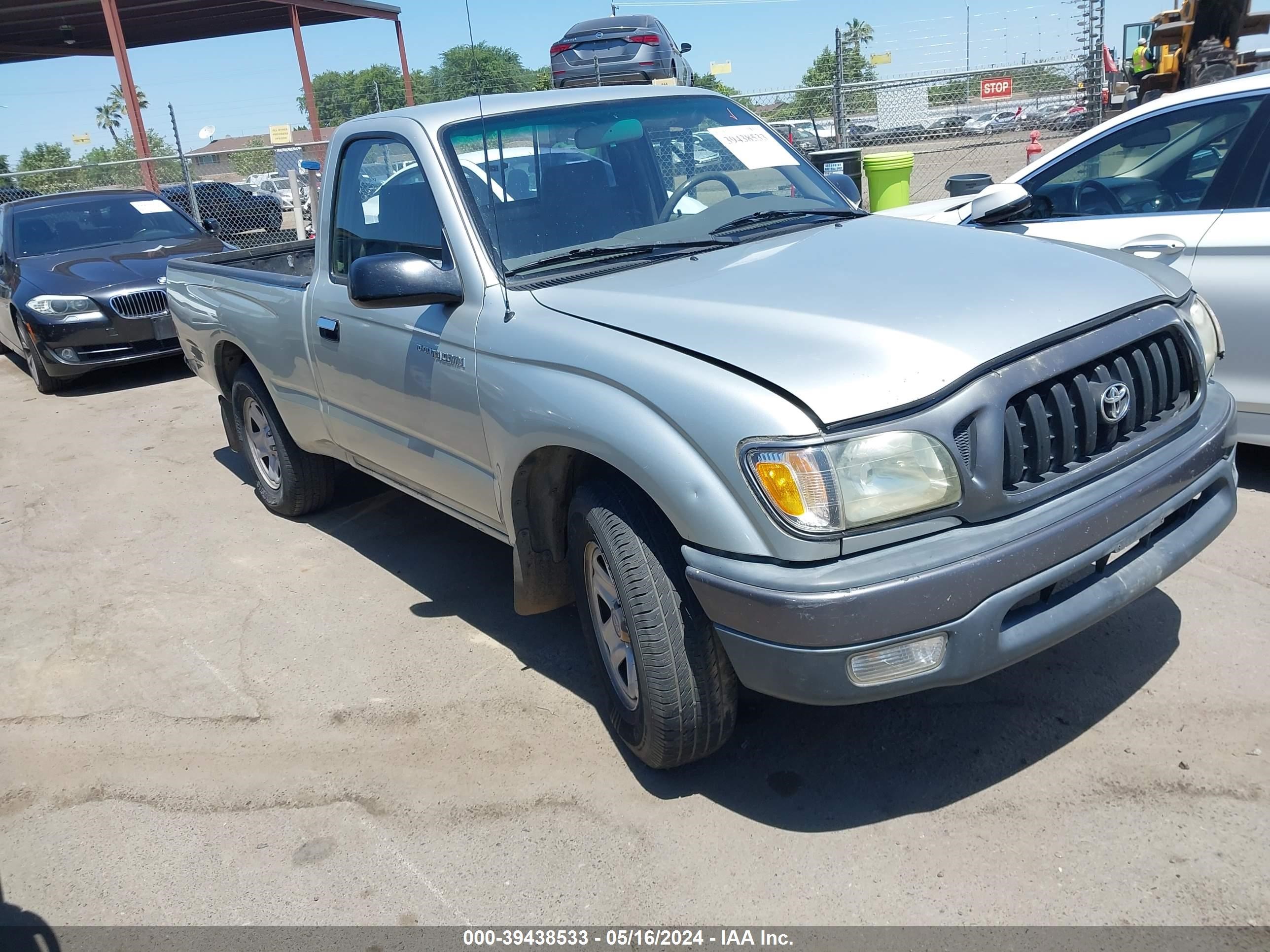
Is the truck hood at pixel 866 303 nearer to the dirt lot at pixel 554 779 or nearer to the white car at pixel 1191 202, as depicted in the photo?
the dirt lot at pixel 554 779

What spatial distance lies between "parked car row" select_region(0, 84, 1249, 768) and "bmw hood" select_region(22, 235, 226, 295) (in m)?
5.68

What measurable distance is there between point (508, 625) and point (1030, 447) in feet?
7.55

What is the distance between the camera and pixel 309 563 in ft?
16.8

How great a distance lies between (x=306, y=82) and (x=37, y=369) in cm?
1831

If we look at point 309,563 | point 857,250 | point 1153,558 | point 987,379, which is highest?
point 857,250

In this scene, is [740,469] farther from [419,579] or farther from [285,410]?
[285,410]

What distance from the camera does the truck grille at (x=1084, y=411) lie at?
2.60 metres

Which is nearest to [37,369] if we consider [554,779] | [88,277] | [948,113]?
→ [88,277]

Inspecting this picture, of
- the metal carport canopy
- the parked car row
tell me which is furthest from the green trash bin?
the metal carport canopy

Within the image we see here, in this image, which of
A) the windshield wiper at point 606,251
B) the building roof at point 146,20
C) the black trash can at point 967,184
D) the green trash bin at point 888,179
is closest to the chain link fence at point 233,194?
the building roof at point 146,20

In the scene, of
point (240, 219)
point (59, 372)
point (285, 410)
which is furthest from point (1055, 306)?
point (240, 219)

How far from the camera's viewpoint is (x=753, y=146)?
14.0ft

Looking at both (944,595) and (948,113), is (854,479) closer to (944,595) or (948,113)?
(944,595)

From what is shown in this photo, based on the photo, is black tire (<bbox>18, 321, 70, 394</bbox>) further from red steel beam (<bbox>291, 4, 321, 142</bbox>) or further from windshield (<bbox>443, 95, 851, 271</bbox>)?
red steel beam (<bbox>291, 4, 321, 142</bbox>)
